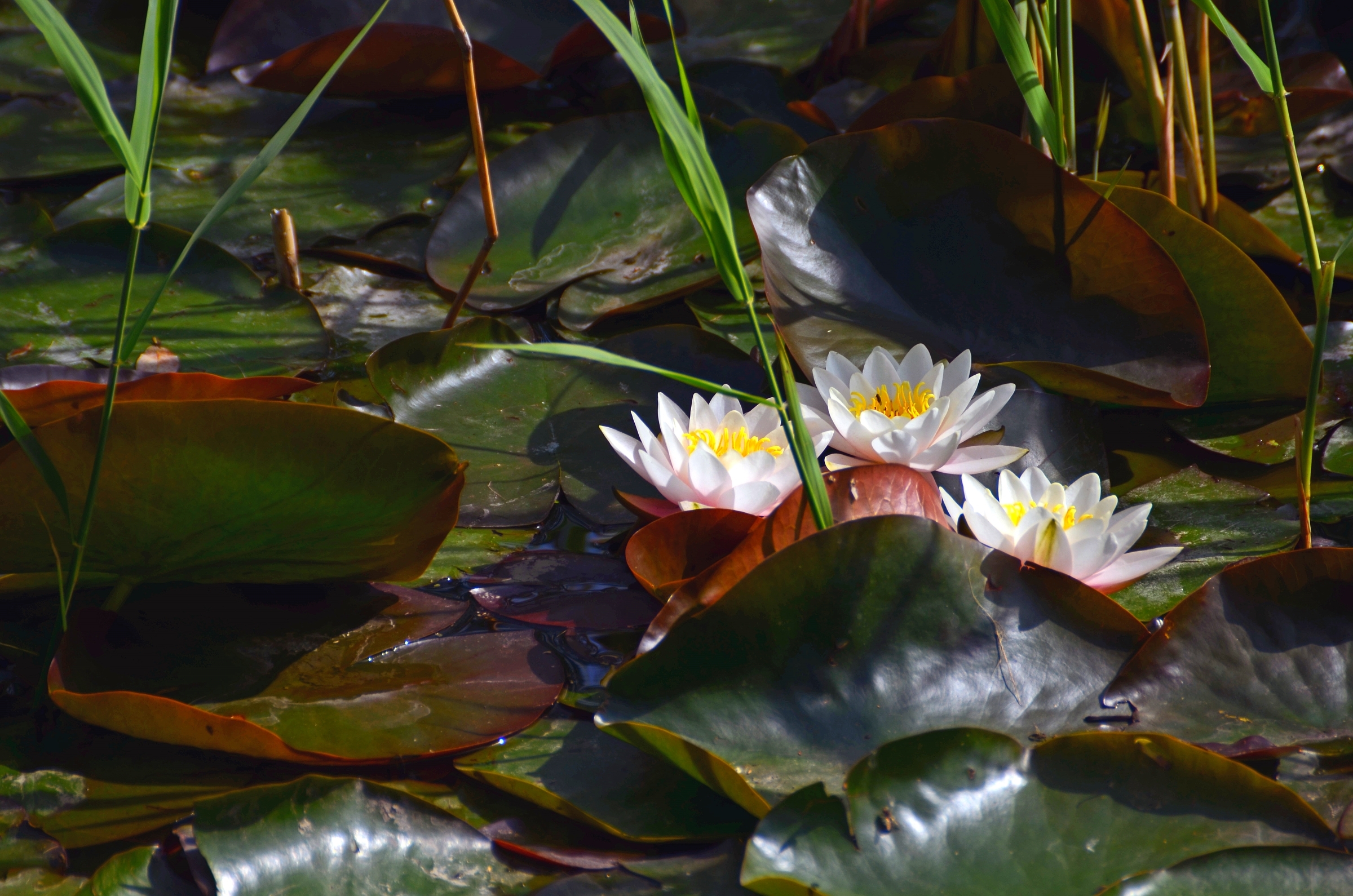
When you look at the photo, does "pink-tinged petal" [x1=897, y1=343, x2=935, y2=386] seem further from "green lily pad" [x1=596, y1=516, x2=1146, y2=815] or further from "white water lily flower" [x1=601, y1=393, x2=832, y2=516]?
"green lily pad" [x1=596, y1=516, x2=1146, y2=815]

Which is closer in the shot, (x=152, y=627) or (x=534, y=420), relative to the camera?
(x=152, y=627)

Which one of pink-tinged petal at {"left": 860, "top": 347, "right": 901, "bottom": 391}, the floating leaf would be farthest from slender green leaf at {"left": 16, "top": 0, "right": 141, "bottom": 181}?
pink-tinged petal at {"left": 860, "top": 347, "right": 901, "bottom": 391}

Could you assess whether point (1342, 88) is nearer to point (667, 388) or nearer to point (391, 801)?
point (667, 388)

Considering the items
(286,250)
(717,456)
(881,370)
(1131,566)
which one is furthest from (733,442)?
(286,250)

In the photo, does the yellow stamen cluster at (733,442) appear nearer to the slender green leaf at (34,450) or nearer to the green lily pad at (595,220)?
the green lily pad at (595,220)

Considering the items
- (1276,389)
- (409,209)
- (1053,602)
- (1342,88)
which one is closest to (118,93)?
(409,209)

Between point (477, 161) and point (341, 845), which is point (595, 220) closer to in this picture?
point (477, 161)
